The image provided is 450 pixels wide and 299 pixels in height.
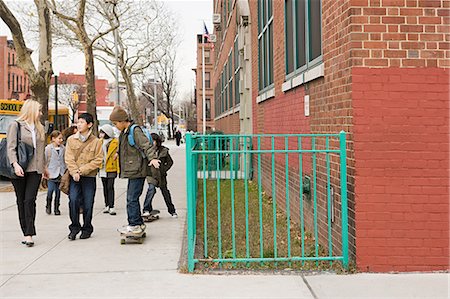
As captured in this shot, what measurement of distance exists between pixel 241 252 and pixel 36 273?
7.39ft

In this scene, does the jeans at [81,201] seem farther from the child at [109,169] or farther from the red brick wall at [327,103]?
the red brick wall at [327,103]

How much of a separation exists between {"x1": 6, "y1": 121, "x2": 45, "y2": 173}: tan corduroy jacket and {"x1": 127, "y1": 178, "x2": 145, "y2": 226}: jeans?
1142 mm

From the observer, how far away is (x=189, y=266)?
5258 mm

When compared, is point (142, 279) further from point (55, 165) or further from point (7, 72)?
point (7, 72)

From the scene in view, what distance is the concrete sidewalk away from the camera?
4570mm

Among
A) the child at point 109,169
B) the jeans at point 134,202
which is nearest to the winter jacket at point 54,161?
the child at point 109,169

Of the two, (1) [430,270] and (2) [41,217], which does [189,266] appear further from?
(2) [41,217]

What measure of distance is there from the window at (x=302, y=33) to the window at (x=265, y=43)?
2251 mm

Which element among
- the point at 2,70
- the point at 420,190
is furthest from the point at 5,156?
the point at 2,70

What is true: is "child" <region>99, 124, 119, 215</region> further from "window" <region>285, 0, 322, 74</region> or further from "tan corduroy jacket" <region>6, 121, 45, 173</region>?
"window" <region>285, 0, 322, 74</region>

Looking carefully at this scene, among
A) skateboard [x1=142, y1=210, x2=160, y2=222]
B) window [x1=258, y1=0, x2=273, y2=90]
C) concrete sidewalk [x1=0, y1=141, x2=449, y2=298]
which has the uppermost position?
window [x1=258, y1=0, x2=273, y2=90]

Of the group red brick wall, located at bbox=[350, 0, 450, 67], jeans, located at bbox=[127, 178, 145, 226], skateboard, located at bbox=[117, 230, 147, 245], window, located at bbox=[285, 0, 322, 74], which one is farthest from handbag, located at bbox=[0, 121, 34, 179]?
red brick wall, located at bbox=[350, 0, 450, 67]

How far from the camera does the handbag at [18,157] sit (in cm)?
639

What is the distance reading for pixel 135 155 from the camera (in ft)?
22.2
